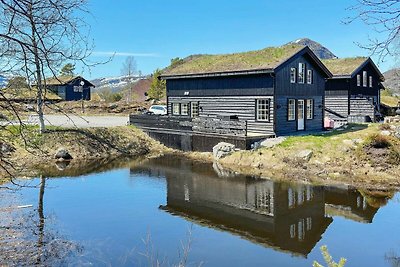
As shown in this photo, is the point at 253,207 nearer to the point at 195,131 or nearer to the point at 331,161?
the point at 331,161

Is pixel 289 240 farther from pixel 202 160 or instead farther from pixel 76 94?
pixel 76 94

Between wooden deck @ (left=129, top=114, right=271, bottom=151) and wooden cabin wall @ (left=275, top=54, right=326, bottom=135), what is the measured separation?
2194mm

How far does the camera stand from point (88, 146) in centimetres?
2758

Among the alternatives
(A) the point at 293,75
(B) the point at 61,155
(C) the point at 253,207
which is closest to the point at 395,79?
(A) the point at 293,75

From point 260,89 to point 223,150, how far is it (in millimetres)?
5160

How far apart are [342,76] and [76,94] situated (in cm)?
4500

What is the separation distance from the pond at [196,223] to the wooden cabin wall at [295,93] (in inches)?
304

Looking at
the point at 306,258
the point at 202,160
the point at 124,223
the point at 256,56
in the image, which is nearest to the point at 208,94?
the point at 256,56

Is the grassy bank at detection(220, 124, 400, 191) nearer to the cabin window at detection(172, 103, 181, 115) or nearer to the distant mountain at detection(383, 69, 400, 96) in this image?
the distant mountain at detection(383, 69, 400, 96)

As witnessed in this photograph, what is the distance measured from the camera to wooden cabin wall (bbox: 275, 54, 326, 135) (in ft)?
84.9

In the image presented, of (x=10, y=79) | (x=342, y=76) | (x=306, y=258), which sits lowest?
(x=306, y=258)

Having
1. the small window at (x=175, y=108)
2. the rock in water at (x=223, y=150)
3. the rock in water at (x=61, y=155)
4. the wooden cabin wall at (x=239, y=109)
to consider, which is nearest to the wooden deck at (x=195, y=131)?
the rock in water at (x=223, y=150)

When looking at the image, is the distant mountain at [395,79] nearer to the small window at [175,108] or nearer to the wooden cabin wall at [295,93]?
the wooden cabin wall at [295,93]

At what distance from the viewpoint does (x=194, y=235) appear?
12.3m
